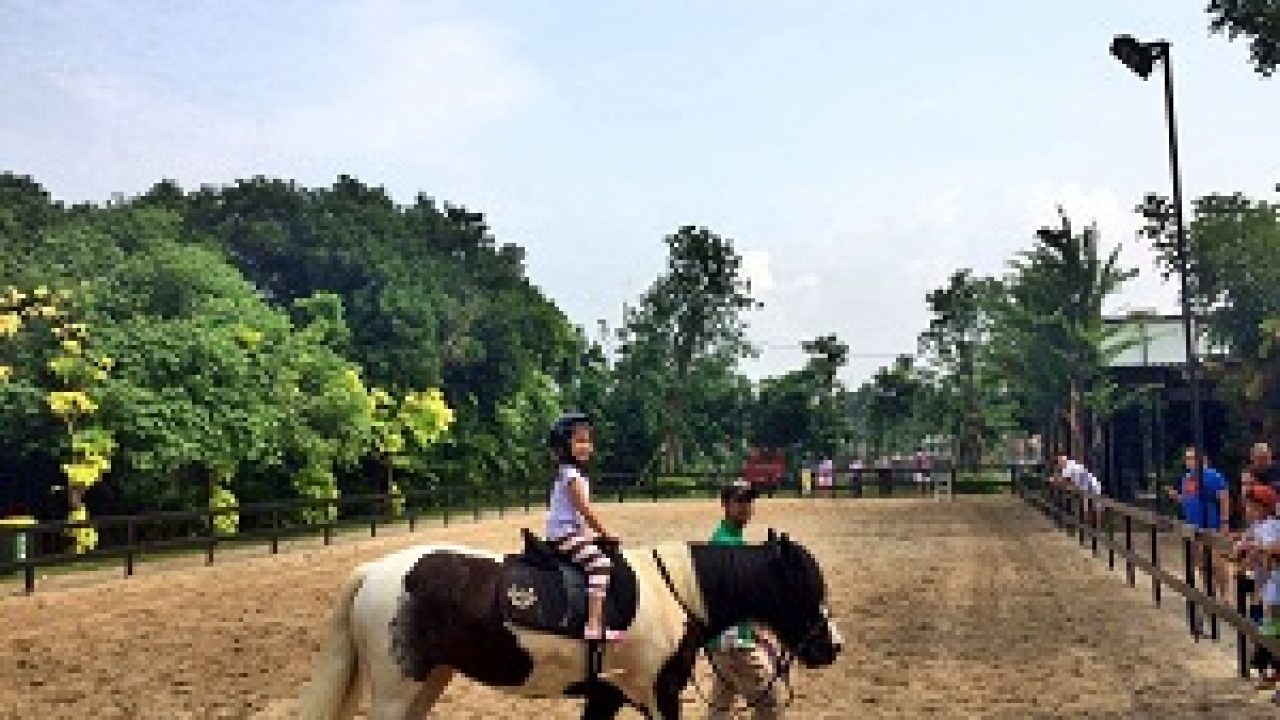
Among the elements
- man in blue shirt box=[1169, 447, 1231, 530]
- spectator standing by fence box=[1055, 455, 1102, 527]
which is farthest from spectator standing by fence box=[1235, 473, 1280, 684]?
spectator standing by fence box=[1055, 455, 1102, 527]

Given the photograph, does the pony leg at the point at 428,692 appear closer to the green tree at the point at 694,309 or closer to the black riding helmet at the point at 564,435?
the black riding helmet at the point at 564,435

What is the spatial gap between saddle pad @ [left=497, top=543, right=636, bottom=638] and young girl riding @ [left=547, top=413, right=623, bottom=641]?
0.16 feet

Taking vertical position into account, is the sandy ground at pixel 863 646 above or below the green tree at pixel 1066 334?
below

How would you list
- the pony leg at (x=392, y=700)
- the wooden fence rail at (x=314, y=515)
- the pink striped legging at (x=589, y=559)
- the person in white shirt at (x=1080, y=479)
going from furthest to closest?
the person in white shirt at (x=1080, y=479) < the wooden fence rail at (x=314, y=515) < the pink striped legging at (x=589, y=559) < the pony leg at (x=392, y=700)

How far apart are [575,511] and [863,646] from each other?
6765 mm

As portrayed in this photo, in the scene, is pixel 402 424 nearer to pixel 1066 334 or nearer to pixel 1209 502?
pixel 1066 334

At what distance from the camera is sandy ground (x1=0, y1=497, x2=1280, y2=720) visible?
9.44m

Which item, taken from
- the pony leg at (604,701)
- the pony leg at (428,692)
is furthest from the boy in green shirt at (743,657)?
the pony leg at (428,692)

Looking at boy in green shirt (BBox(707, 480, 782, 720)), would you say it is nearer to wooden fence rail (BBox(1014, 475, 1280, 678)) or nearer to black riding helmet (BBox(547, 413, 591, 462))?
black riding helmet (BBox(547, 413, 591, 462))

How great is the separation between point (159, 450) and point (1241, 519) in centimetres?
2447

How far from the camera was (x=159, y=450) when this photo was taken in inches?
1066

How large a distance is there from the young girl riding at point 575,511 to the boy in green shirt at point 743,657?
813 millimetres

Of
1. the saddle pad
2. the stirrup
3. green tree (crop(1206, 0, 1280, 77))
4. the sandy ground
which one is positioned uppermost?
green tree (crop(1206, 0, 1280, 77))

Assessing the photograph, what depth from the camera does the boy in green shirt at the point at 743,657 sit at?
6.57 m
